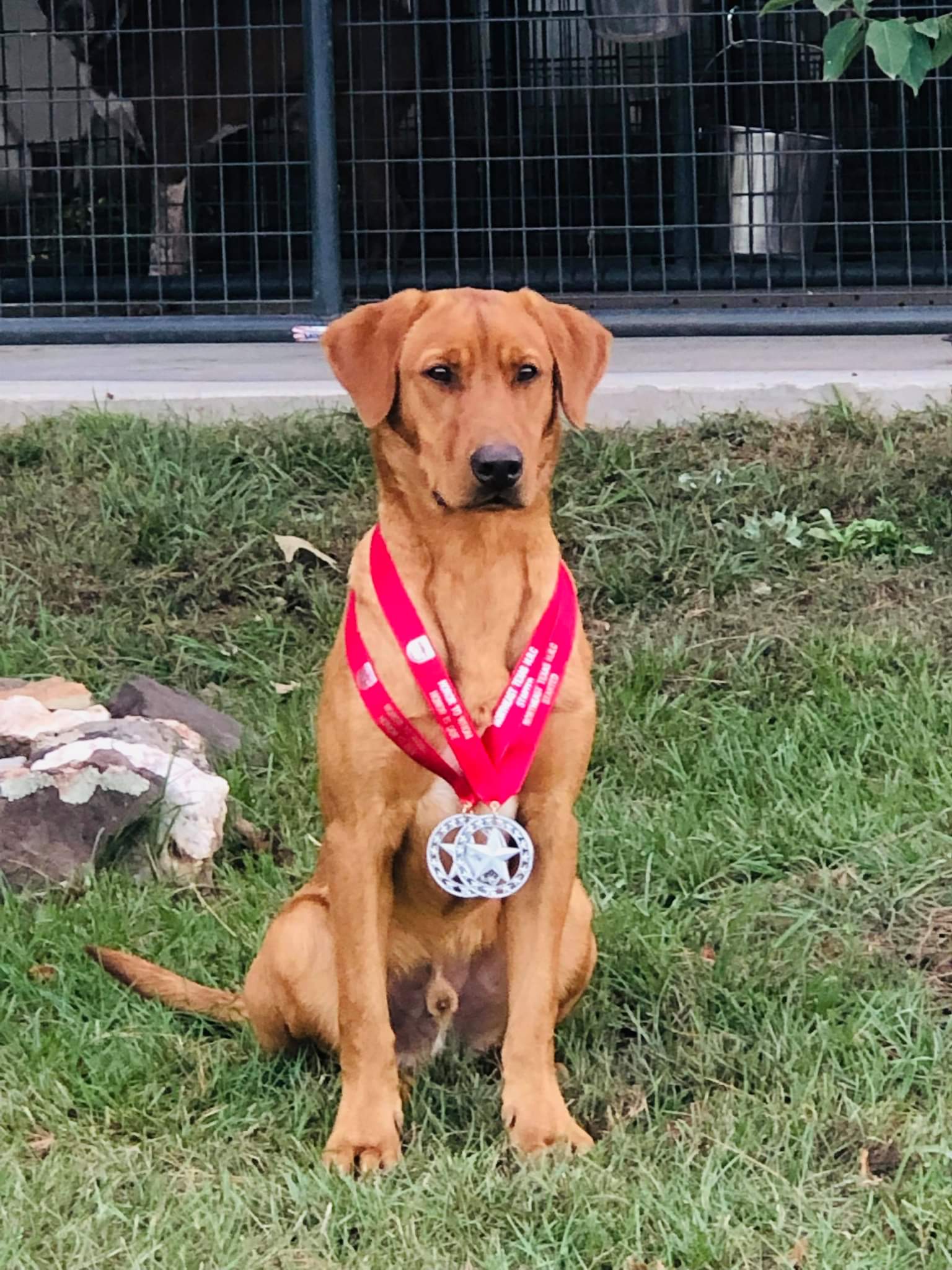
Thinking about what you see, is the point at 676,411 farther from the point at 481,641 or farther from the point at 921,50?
the point at 481,641

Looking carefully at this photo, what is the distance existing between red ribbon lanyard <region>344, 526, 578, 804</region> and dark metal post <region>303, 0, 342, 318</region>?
12.8ft

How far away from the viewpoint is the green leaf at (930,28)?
400cm

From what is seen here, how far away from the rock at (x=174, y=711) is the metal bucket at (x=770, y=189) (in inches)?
136

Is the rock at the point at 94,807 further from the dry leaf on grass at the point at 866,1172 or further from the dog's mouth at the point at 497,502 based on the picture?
the dry leaf on grass at the point at 866,1172

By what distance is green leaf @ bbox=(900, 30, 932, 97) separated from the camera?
410 centimetres

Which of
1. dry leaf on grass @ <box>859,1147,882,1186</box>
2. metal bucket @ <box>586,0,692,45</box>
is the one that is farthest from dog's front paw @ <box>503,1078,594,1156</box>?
metal bucket @ <box>586,0,692,45</box>

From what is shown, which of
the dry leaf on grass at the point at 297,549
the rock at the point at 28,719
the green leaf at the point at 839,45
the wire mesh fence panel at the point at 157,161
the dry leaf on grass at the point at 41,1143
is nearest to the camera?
the dry leaf on grass at the point at 41,1143

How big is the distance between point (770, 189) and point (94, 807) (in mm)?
4453

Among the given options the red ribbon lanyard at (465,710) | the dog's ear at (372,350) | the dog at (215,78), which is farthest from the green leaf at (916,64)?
the dog at (215,78)

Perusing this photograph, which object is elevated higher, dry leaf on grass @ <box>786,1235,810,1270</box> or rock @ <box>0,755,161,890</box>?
rock @ <box>0,755,161,890</box>

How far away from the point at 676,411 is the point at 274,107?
2.96m

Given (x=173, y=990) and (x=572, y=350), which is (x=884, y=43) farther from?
(x=173, y=990)

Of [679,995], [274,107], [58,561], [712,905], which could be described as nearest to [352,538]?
Answer: [58,561]

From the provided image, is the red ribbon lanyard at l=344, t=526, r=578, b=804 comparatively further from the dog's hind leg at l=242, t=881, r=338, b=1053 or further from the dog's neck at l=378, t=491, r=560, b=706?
the dog's hind leg at l=242, t=881, r=338, b=1053
